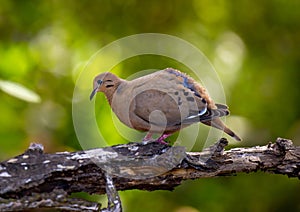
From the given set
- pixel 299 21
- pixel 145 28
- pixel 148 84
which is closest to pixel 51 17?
pixel 145 28

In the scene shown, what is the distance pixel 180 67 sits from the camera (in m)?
4.21

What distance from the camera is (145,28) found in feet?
14.6

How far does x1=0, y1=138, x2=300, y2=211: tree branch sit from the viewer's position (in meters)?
2.10

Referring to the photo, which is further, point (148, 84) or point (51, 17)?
point (51, 17)

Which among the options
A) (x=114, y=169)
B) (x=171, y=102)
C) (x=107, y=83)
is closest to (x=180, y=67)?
(x=107, y=83)

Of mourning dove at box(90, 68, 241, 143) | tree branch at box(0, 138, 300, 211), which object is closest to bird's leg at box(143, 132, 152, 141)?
mourning dove at box(90, 68, 241, 143)

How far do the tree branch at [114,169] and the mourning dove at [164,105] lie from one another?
113 millimetres

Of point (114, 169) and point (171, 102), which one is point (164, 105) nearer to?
point (171, 102)

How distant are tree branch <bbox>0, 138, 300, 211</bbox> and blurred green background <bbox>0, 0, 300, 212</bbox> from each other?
5.04 ft

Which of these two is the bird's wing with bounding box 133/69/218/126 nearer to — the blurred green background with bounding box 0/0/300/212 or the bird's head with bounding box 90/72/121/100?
the bird's head with bounding box 90/72/121/100

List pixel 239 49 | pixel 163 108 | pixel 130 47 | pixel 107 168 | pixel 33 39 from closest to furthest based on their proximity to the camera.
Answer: pixel 107 168 → pixel 163 108 → pixel 130 47 → pixel 33 39 → pixel 239 49

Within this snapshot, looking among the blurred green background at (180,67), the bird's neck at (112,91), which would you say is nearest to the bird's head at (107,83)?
the bird's neck at (112,91)

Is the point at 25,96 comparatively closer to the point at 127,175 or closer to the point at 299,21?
the point at 127,175

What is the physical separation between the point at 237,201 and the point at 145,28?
117 centimetres
